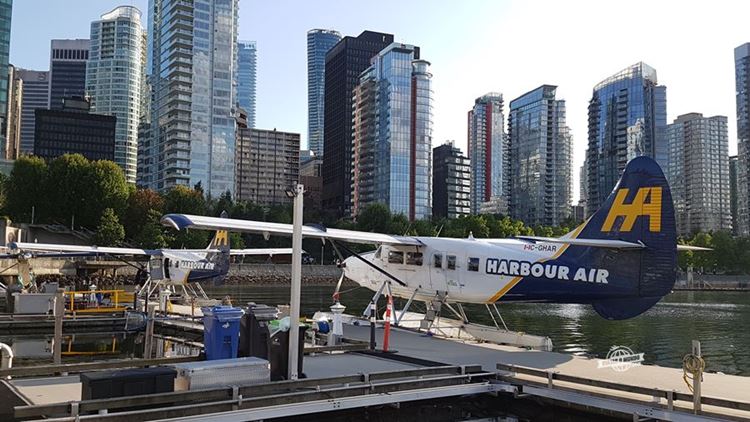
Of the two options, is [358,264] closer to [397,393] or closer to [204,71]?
[397,393]

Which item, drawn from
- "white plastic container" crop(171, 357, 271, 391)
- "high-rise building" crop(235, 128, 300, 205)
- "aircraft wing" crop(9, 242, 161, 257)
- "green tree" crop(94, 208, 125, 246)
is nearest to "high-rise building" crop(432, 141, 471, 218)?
"high-rise building" crop(235, 128, 300, 205)

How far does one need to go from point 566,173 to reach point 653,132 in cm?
2903

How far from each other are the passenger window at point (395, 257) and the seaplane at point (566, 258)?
3 centimetres

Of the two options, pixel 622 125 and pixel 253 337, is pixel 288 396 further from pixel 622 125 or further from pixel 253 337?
pixel 622 125

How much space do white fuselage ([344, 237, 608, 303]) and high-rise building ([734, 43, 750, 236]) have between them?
146 m

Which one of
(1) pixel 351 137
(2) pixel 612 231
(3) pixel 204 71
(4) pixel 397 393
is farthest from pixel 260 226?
(1) pixel 351 137

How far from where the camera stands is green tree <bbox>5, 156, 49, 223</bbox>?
77137 millimetres

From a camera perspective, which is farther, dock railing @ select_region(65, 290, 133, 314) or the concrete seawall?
the concrete seawall

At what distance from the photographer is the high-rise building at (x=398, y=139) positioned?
453 feet

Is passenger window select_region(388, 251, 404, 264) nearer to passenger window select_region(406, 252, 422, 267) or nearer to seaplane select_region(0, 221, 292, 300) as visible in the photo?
passenger window select_region(406, 252, 422, 267)

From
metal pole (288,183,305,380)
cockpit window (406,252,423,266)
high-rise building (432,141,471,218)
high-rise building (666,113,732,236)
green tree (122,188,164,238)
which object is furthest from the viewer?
high-rise building (432,141,471,218)

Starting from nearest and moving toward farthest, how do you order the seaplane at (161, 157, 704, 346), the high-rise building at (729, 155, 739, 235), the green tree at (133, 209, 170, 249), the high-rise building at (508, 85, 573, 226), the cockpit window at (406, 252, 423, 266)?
the seaplane at (161, 157, 704, 346), the cockpit window at (406, 252, 423, 266), the green tree at (133, 209, 170, 249), the high-rise building at (729, 155, 739, 235), the high-rise building at (508, 85, 573, 226)

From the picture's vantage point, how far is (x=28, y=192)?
254 ft

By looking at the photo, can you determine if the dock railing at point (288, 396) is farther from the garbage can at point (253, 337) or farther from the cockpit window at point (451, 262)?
the cockpit window at point (451, 262)
